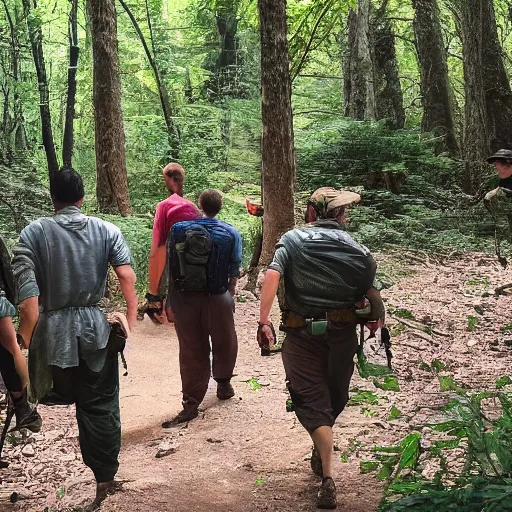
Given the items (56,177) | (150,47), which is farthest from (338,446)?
(150,47)

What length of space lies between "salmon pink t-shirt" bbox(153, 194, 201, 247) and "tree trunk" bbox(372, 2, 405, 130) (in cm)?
1275

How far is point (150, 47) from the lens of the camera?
20188mm

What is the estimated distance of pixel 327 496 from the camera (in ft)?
13.2

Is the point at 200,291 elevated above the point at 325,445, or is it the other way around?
the point at 200,291

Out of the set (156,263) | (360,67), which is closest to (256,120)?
(360,67)

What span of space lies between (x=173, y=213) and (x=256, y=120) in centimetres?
1164

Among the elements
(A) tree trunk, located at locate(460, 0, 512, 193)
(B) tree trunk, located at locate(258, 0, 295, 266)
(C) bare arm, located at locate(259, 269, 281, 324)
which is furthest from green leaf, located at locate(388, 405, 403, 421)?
(A) tree trunk, located at locate(460, 0, 512, 193)

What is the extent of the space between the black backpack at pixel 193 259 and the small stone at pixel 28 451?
74.1 inches

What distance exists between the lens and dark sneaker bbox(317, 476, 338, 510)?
400 centimetres

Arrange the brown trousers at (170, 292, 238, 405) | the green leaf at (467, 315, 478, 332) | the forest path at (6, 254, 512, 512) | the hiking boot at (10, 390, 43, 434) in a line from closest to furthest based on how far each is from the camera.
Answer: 1. the forest path at (6, 254, 512, 512)
2. the hiking boot at (10, 390, 43, 434)
3. the brown trousers at (170, 292, 238, 405)
4. the green leaf at (467, 315, 478, 332)

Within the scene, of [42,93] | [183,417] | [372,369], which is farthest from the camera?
[42,93]

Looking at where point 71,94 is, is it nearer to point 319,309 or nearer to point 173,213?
point 173,213

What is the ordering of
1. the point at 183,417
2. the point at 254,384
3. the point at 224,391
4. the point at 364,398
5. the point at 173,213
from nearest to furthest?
the point at 364,398, the point at 183,417, the point at 224,391, the point at 254,384, the point at 173,213

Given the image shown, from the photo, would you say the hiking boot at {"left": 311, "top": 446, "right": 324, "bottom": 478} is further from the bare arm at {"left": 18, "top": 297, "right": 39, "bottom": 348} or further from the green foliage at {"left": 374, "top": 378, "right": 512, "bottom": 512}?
the bare arm at {"left": 18, "top": 297, "right": 39, "bottom": 348}
